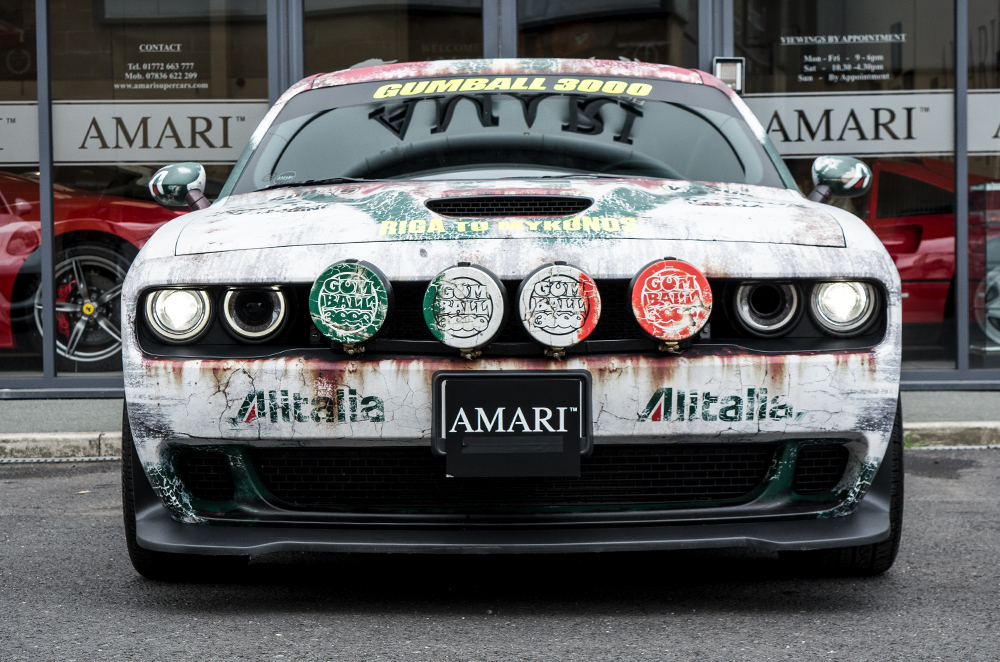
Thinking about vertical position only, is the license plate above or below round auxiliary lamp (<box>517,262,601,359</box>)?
below

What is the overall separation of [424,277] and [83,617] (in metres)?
1.21

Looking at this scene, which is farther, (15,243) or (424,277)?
(15,243)

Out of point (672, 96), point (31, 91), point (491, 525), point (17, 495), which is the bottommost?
point (17, 495)

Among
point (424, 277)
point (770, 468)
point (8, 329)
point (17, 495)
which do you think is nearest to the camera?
point (424, 277)

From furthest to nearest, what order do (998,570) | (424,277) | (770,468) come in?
(998,570) < (770,468) < (424,277)

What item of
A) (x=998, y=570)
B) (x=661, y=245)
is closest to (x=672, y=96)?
(x=661, y=245)

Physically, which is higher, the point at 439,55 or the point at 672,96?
the point at 439,55

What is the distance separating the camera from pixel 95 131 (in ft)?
25.5

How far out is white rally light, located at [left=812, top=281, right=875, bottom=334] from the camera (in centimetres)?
287

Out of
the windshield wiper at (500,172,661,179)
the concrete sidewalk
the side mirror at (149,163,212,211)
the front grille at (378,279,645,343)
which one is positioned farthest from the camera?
the concrete sidewalk

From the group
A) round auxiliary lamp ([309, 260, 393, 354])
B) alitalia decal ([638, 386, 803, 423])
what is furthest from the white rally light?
round auxiliary lamp ([309, 260, 393, 354])

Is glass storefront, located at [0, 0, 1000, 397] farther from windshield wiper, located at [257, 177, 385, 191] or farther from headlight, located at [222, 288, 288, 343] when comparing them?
headlight, located at [222, 288, 288, 343]

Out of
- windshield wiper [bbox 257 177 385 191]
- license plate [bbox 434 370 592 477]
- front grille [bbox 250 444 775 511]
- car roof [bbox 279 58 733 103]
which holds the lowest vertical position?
front grille [bbox 250 444 775 511]

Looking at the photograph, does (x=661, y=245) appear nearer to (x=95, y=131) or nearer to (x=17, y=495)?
(x=17, y=495)
